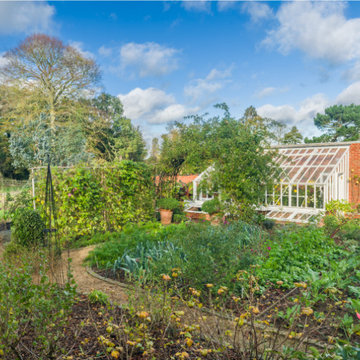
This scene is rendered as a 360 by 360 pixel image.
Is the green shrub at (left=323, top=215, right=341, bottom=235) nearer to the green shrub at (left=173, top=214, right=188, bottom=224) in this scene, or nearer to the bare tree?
the green shrub at (left=173, top=214, right=188, bottom=224)

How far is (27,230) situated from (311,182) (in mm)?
7931

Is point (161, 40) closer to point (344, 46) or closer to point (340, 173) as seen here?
point (344, 46)

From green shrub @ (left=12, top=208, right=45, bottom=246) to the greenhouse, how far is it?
467 cm

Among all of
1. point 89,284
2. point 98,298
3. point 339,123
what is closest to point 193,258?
point 98,298

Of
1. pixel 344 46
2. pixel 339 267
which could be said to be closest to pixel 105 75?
pixel 344 46

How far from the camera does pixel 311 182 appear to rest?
9406 mm

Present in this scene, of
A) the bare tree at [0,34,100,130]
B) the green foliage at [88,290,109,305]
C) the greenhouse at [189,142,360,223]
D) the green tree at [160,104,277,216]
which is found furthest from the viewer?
the bare tree at [0,34,100,130]

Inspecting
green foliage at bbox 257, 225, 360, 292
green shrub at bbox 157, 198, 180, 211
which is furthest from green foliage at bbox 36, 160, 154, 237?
green foliage at bbox 257, 225, 360, 292

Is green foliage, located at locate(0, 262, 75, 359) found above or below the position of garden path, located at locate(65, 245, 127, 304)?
above

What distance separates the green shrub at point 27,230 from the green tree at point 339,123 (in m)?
25.3

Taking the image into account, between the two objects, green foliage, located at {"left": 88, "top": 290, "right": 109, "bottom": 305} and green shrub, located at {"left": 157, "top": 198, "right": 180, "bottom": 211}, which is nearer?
green foliage, located at {"left": 88, "top": 290, "right": 109, "bottom": 305}

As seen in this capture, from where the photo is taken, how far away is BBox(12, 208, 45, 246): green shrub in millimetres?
5160

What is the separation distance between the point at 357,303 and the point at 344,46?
8608 mm

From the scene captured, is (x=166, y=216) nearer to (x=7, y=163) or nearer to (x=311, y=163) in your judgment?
(x=311, y=163)
